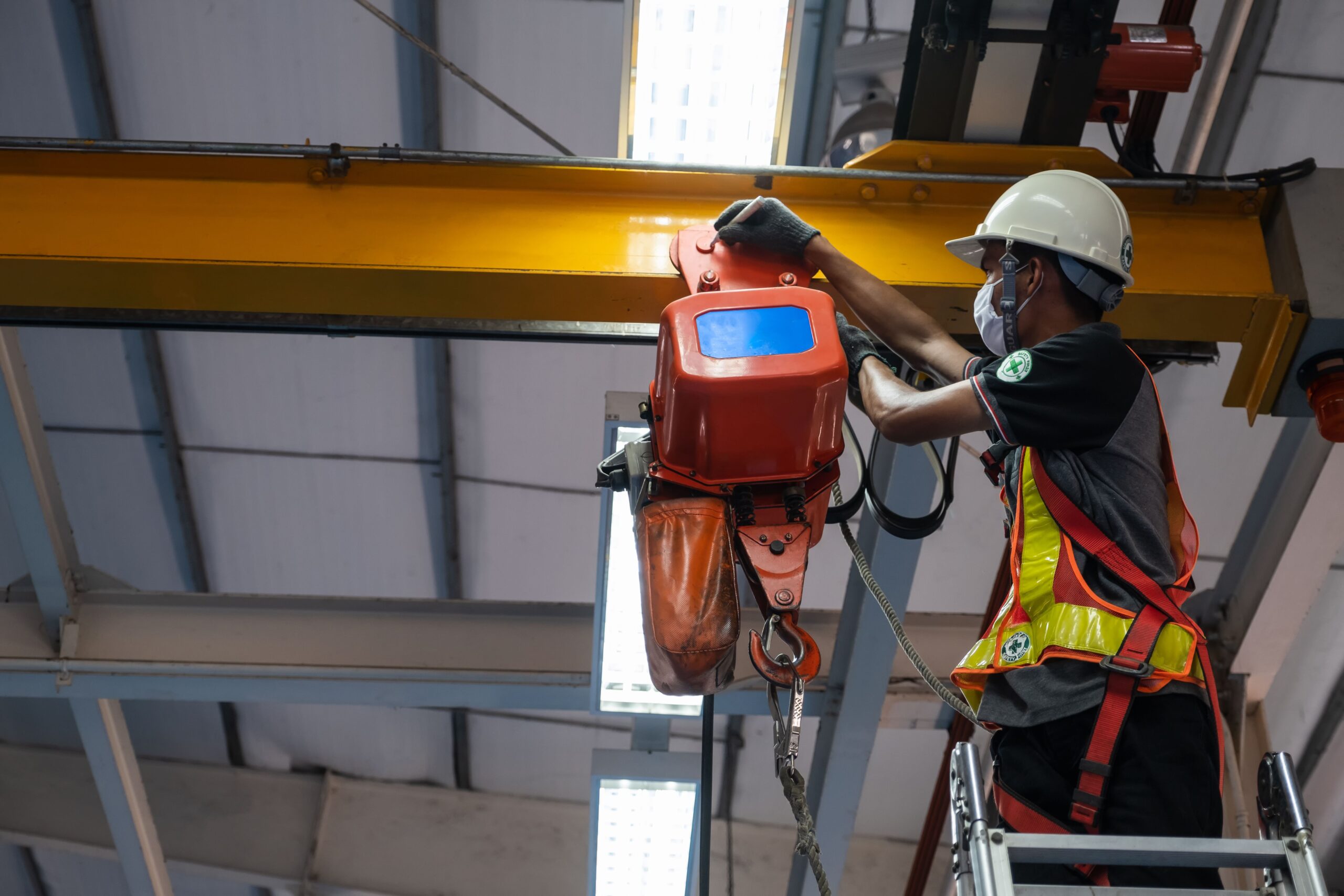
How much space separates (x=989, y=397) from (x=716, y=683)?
0.80 metres

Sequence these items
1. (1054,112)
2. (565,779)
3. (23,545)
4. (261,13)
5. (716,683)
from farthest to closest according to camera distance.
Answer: (565,779)
(261,13)
(23,545)
(1054,112)
(716,683)

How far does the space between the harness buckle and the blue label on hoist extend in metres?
0.85

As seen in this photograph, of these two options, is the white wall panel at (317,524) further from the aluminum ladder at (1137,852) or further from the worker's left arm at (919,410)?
the aluminum ladder at (1137,852)

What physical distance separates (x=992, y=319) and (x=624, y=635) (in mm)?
2075

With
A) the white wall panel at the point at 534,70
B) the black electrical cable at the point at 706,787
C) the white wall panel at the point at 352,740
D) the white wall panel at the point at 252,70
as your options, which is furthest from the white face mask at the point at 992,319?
the white wall panel at the point at 352,740

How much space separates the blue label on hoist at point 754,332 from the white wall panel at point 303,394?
462cm

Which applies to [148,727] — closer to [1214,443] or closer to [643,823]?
[643,823]

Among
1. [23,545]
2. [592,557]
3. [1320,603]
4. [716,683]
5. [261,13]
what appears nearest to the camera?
[716,683]

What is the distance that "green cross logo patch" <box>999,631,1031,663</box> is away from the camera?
7.53ft

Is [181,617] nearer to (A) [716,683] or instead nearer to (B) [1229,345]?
(A) [716,683]

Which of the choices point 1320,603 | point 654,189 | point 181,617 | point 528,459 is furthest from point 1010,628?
point 1320,603

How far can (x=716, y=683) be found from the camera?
221 cm

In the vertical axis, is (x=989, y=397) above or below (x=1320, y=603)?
below

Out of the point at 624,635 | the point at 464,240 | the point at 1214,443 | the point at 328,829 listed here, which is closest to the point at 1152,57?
the point at 464,240
